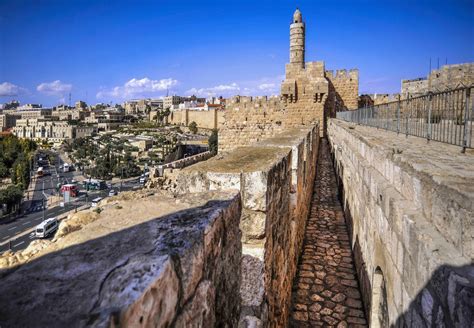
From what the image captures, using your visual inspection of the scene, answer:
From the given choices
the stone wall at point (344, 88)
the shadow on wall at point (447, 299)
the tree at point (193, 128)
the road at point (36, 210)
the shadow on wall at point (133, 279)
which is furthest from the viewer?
the tree at point (193, 128)

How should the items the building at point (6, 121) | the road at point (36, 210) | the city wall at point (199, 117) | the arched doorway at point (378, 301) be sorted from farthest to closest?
the building at point (6, 121)
the city wall at point (199, 117)
the road at point (36, 210)
the arched doorway at point (378, 301)

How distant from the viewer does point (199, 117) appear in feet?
260

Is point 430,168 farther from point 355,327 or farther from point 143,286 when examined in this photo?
point 143,286

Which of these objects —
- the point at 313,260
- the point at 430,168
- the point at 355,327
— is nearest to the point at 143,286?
the point at 430,168

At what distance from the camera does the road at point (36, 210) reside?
30266 mm

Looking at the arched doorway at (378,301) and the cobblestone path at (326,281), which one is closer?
the arched doorway at (378,301)

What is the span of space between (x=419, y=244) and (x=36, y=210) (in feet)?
150

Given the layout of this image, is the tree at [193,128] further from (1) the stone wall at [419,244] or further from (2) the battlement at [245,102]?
(1) the stone wall at [419,244]

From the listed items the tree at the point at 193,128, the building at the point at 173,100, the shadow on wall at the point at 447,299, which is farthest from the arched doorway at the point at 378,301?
the building at the point at 173,100

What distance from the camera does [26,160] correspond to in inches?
2221

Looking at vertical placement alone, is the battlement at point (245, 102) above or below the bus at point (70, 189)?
above

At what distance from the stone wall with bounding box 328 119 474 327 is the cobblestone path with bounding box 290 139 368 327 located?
26 centimetres

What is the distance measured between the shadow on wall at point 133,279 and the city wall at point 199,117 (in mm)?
67651

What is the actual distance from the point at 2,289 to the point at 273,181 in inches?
68.6
